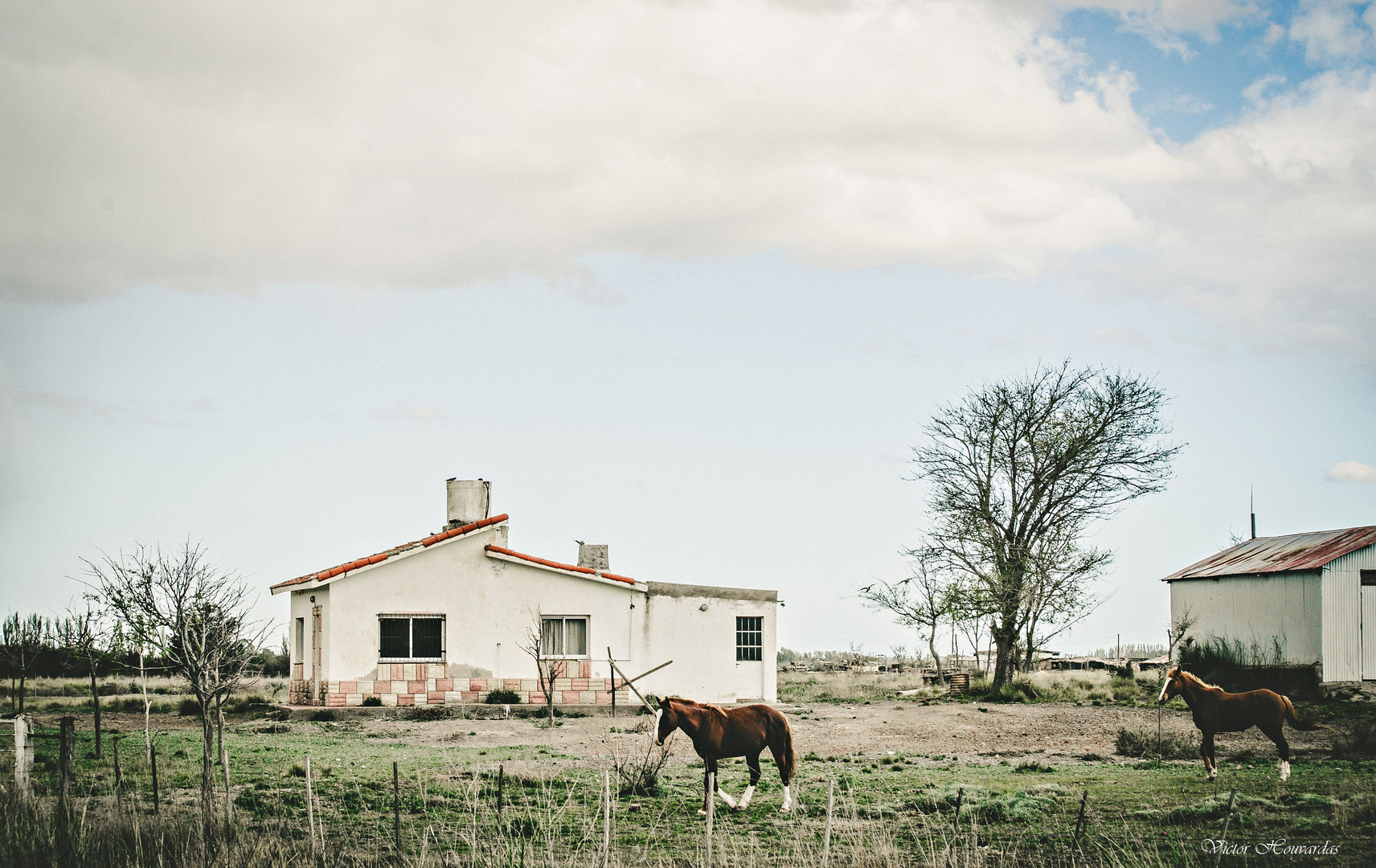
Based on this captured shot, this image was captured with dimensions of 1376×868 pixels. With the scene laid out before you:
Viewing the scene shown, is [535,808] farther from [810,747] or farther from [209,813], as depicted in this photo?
[810,747]

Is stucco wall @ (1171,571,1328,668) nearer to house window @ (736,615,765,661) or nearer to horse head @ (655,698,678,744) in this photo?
house window @ (736,615,765,661)

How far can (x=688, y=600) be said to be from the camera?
28.6m

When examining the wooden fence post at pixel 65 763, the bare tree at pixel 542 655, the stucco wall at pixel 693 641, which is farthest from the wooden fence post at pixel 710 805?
the stucco wall at pixel 693 641

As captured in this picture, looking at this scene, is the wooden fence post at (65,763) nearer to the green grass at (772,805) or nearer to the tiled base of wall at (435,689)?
the green grass at (772,805)

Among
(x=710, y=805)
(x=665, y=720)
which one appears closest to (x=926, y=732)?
(x=665, y=720)

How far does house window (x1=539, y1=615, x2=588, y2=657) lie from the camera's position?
26609mm

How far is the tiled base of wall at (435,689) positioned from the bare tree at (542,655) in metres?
0.26

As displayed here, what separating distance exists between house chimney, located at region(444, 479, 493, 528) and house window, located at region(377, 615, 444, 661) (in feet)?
11.2

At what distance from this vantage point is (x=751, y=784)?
479 inches

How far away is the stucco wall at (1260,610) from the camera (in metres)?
27.1

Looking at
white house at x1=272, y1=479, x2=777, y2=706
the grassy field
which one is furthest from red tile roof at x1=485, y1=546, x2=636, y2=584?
the grassy field

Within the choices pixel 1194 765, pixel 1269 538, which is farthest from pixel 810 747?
pixel 1269 538

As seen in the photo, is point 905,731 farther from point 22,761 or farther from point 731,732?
point 22,761

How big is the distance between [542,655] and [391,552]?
450cm
